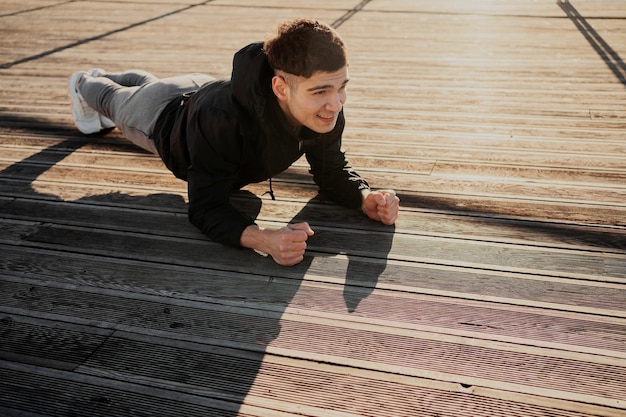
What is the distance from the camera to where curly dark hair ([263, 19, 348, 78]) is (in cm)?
211

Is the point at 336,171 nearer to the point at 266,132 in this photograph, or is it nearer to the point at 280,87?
the point at 266,132

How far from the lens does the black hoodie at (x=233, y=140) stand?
226 centimetres

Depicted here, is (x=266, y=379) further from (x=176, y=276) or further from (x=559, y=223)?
(x=559, y=223)

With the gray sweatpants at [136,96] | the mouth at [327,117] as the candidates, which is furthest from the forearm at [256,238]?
the gray sweatpants at [136,96]

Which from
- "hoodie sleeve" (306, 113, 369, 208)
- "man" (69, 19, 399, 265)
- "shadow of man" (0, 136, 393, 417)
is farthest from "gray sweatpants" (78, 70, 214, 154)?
"hoodie sleeve" (306, 113, 369, 208)

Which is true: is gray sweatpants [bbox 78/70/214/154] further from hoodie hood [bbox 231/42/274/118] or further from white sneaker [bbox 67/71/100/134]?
hoodie hood [bbox 231/42/274/118]

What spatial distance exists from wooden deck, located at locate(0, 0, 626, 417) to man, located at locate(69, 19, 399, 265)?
10 cm

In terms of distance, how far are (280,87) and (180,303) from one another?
721 mm

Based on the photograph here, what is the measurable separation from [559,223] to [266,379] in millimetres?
1250

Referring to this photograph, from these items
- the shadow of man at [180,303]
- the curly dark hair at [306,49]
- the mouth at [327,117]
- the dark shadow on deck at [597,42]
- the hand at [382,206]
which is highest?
the curly dark hair at [306,49]

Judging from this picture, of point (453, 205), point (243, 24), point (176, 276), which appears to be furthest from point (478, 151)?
point (243, 24)

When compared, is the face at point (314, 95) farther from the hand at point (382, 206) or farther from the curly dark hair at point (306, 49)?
Answer: the hand at point (382, 206)

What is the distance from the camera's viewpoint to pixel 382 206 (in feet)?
8.04

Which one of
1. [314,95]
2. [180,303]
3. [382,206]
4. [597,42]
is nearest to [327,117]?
[314,95]
